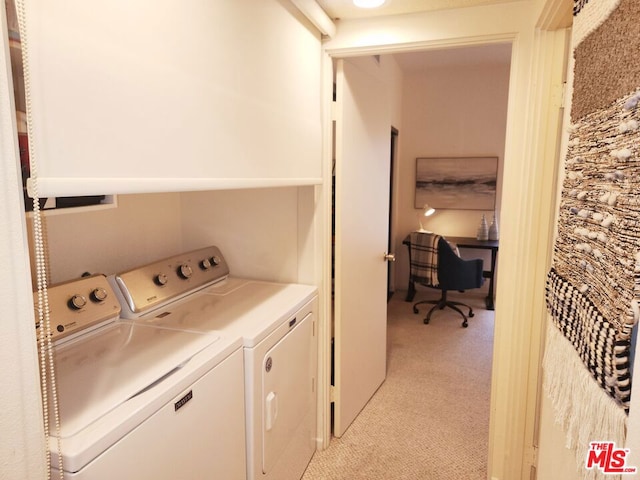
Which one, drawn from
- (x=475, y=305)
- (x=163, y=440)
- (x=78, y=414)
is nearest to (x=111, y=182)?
(x=78, y=414)

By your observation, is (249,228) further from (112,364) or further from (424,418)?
(424,418)

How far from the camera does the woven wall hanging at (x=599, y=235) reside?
0.71m

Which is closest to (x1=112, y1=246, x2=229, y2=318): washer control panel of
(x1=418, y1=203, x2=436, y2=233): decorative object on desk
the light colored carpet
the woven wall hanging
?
the light colored carpet

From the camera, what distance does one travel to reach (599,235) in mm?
831

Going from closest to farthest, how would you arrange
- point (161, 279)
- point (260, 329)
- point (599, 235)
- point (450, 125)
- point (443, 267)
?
point (599, 235) < point (260, 329) < point (161, 279) < point (443, 267) < point (450, 125)

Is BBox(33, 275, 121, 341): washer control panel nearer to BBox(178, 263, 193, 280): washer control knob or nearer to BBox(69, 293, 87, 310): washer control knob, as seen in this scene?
BBox(69, 293, 87, 310): washer control knob

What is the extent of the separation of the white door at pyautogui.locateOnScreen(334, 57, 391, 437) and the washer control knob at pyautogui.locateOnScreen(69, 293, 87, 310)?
1222 mm

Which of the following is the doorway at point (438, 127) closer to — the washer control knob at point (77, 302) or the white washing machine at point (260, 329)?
the white washing machine at point (260, 329)

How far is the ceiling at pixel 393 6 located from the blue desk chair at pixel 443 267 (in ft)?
8.61

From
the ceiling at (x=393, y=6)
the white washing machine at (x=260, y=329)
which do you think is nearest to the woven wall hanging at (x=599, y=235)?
the ceiling at (x=393, y=6)

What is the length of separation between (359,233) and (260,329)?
3.52ft

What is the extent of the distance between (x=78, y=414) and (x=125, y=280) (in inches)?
27.4

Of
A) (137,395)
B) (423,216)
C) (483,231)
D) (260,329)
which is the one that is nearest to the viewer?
(137,395)

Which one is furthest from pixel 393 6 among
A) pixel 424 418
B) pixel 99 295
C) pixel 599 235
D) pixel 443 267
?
pixel 443 267
